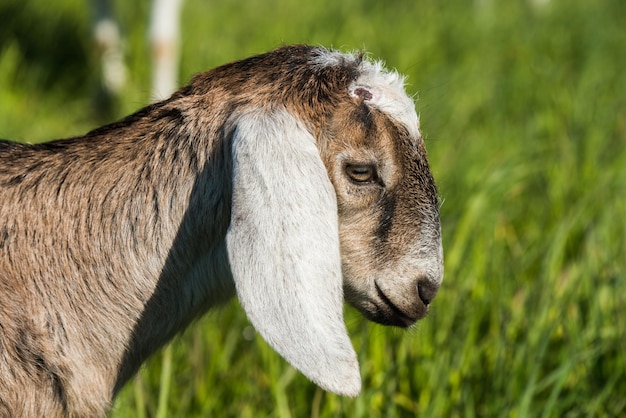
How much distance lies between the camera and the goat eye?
2248 millimetres

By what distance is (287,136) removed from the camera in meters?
2.12

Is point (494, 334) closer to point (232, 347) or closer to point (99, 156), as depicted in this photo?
point (232, 347)

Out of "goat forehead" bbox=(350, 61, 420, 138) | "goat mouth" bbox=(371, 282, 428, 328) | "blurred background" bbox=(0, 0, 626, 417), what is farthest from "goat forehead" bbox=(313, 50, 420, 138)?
"goat mouth" bbox=(371, 282, 428, 328)

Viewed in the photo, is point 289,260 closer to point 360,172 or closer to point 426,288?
point 360,172

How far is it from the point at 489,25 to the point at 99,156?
17.6 ft

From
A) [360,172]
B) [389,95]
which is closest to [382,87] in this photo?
[389,95]

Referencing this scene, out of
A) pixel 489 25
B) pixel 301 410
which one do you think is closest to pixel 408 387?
pixel 301 410

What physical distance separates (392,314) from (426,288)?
0.11 meters

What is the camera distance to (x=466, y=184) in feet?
14.1

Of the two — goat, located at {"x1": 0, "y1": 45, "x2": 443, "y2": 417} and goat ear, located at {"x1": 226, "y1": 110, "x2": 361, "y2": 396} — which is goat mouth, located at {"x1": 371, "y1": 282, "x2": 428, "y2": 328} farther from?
goat ear, located at {"x1": 226, "y1": 110, "x2": 361, "y2": 396}

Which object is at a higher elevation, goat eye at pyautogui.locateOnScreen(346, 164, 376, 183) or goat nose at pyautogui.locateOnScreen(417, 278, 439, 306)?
goat eye at pyautogui.locateOnScreen(346, 164, 376, 183)

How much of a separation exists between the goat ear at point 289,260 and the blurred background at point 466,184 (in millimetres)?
713

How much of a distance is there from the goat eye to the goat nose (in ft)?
0.92

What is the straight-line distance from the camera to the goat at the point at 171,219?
2.24 meters
